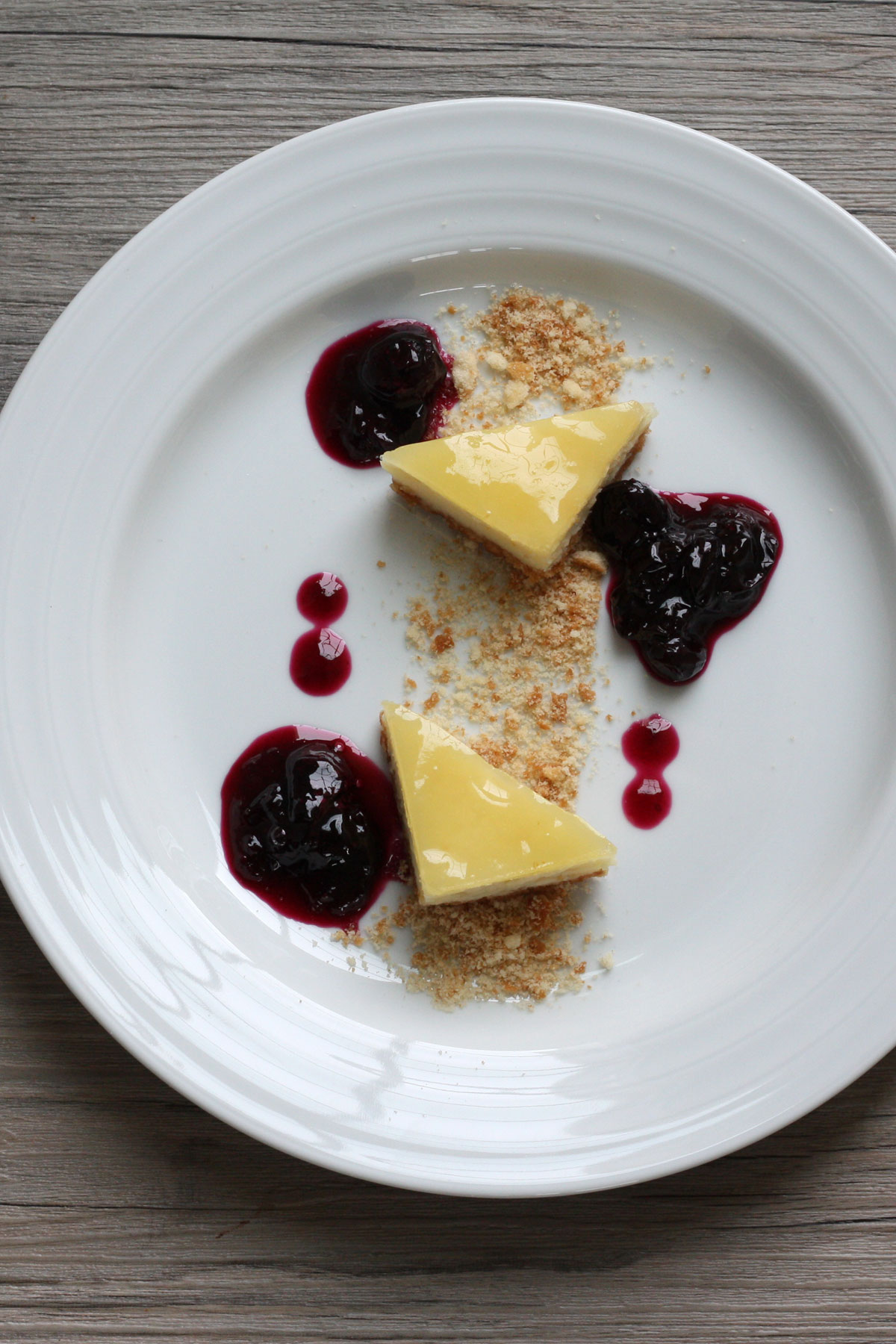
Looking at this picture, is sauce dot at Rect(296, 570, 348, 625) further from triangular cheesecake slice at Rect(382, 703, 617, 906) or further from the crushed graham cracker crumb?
the crushed graham cracker crumb

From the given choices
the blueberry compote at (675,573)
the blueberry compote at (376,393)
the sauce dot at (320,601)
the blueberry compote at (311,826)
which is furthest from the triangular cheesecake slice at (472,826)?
the blueberry compote at (376,393)

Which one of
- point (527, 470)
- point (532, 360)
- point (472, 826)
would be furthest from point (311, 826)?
point (532, 360)

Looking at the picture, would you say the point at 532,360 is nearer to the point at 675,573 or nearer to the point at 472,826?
the point at 675,573

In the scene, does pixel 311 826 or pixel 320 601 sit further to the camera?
pixel 320 601

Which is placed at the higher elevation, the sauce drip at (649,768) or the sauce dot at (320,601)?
the sauce dot at (320,601)

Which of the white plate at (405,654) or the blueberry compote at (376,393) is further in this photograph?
the blueberry compote at (376,393)

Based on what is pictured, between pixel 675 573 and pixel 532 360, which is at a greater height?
pixel 532 360

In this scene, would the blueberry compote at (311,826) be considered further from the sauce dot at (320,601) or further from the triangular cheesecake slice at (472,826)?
the sauce dot at (320,601)
